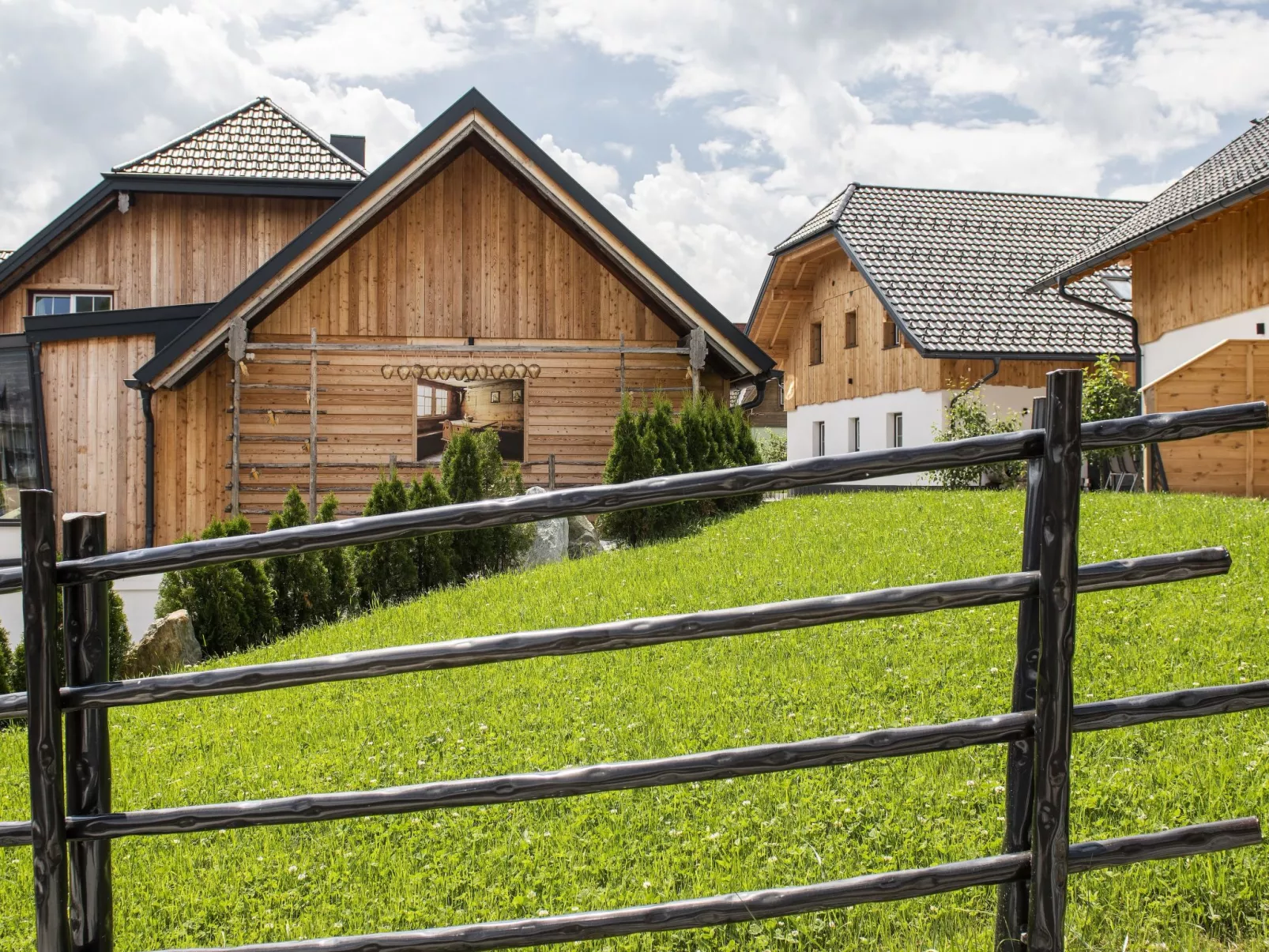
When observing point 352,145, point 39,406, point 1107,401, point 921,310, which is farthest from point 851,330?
point 39,406

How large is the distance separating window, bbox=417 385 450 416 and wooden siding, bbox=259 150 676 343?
2.70ft

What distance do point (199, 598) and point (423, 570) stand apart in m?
2.31

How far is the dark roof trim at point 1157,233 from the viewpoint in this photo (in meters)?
14.6

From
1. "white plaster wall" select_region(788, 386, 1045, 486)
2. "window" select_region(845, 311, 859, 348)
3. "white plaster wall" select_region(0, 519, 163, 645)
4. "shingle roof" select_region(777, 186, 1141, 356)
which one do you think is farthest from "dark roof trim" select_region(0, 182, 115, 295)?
"window" select_region(845, 311, 859, 348)

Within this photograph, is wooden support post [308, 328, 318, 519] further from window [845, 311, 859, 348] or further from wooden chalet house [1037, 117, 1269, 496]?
window [845, 311, 859, 348]

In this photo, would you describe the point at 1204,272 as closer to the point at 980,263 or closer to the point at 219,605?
the point at 980,263

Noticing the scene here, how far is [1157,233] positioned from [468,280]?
1054 centimetres

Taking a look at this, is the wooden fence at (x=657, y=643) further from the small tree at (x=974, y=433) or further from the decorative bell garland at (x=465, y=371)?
the decorative bell garland at (x=465, y=371)

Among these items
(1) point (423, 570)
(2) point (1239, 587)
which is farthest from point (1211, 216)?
(1) point (423, 570)

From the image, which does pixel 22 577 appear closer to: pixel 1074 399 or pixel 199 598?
pixel 1074 399

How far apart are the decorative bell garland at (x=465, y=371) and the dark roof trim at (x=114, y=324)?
10.2ft

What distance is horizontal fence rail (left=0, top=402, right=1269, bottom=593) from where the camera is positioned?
2.85 metres

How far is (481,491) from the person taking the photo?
12.4m

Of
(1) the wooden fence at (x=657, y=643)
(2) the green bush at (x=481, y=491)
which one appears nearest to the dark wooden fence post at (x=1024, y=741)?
(1) the wooden fence at (x=657, y=643)
